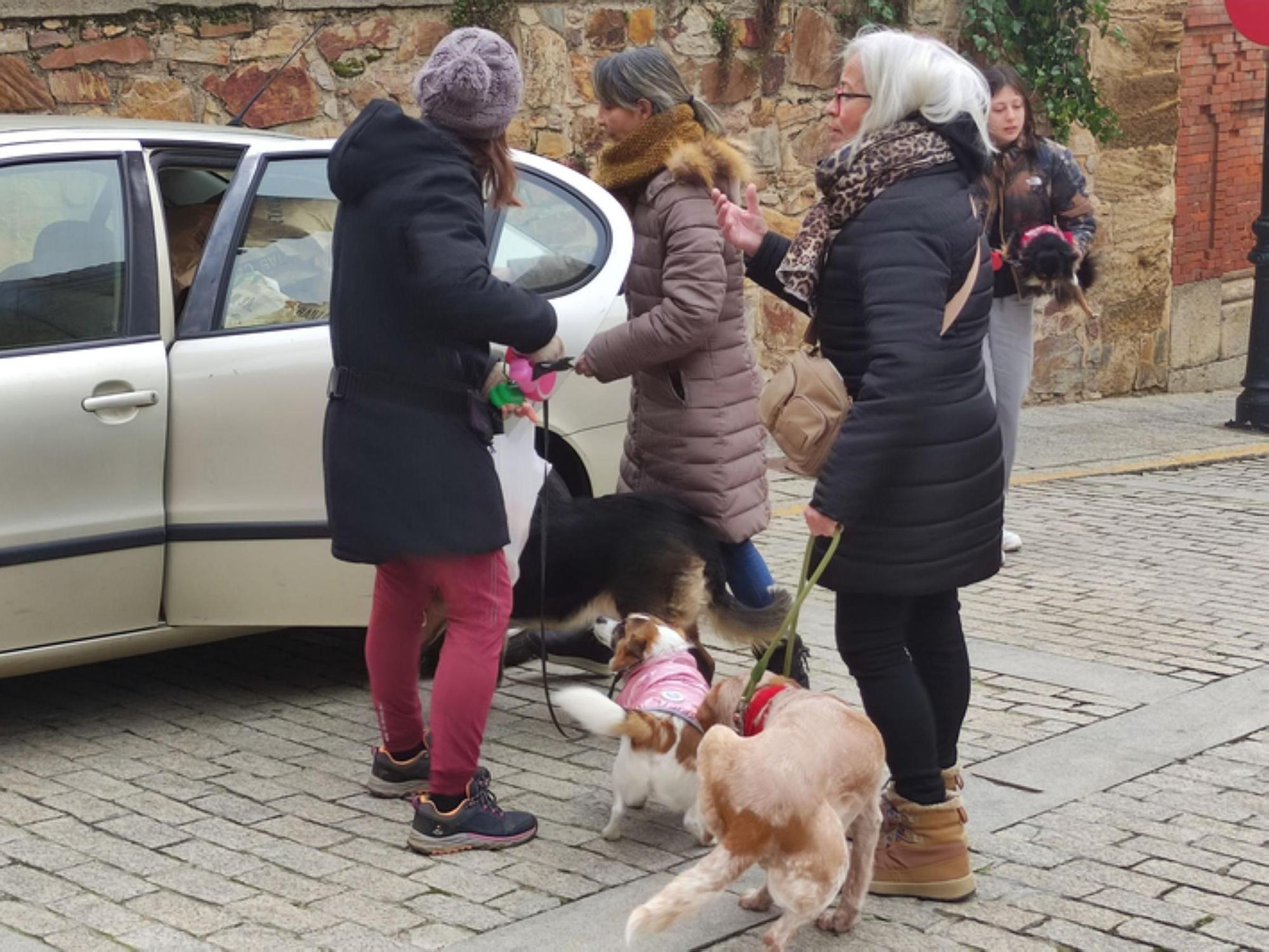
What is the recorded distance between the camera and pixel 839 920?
386 centimetres

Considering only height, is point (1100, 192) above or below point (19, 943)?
above

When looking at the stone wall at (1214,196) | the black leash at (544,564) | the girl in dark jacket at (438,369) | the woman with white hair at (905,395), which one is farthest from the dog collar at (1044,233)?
the stone wall at (1214,196)

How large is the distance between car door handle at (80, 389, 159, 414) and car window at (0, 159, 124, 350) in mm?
209

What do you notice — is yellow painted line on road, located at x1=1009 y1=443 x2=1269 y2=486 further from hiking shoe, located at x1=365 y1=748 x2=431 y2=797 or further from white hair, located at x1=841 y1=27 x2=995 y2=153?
white hair, located at x1=841 y1=27 x2=995 y2=153

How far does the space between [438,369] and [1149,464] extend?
7.06m

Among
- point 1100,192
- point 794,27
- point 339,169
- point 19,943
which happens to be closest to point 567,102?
point 794,27

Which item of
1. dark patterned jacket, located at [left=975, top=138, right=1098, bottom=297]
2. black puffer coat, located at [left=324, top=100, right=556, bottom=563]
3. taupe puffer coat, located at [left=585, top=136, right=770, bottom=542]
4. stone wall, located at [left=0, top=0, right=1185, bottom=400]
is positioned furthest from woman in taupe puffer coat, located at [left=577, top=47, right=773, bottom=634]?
stone wall, located at [left=0, top=0, right=1185, bottom=400]

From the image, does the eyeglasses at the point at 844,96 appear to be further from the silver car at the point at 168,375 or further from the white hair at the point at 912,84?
the silver car at the point at 168,375

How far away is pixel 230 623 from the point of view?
5.17m

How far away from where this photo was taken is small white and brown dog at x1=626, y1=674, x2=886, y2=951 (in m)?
3.42

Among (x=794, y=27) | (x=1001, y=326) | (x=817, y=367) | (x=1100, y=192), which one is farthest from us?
(x=1100, y=192)

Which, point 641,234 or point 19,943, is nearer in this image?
point 19,943

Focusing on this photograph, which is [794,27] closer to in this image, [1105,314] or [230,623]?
[1105,314]

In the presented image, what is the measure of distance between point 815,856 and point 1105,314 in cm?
1046
